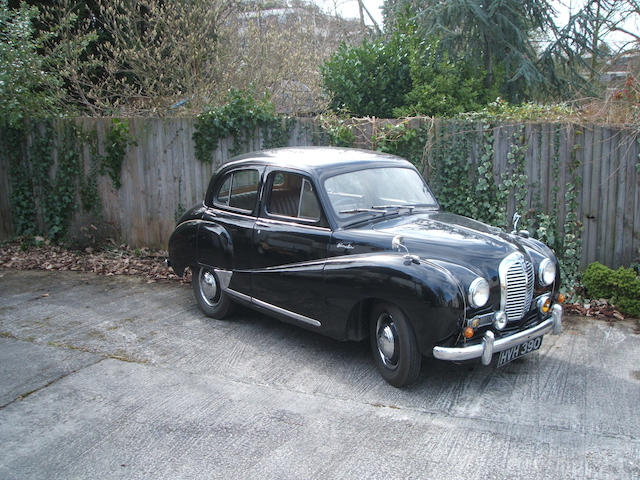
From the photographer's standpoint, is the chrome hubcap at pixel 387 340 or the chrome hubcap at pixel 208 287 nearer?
the chrome hubcap at pixel 387 340

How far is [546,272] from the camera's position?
4.81m

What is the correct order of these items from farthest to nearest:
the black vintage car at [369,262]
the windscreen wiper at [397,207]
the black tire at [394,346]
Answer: the windscreen wiper at [397,207] < the black tire at [394,346] < the black vintage car at [369,262]

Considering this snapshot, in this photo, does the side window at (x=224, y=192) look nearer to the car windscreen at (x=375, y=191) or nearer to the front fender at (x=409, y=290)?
the car windscreen at (x=375, y=191)

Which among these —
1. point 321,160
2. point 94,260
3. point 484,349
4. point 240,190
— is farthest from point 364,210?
point 94,260

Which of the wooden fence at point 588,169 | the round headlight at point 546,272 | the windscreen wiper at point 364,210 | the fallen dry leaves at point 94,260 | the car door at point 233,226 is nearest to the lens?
the round headlight at point 546,272

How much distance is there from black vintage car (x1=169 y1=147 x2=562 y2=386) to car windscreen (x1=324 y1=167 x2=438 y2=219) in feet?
0.04

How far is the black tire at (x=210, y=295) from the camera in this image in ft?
20.8

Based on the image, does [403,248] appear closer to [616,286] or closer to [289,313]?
[289,313]

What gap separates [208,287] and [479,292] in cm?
329

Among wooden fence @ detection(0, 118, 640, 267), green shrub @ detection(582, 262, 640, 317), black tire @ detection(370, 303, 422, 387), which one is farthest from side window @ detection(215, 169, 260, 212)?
green shrub @ detection(582, 262, 640, 317)

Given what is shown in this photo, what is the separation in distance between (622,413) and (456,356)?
49.6 inches

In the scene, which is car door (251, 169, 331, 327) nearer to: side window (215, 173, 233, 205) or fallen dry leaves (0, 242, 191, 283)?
side window (215, 173, 233, 205)

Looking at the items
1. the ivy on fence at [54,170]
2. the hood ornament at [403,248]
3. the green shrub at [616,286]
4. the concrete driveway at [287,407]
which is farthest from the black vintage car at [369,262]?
the ivy on fence at [54,170]

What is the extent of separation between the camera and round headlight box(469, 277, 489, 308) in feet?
13.9
